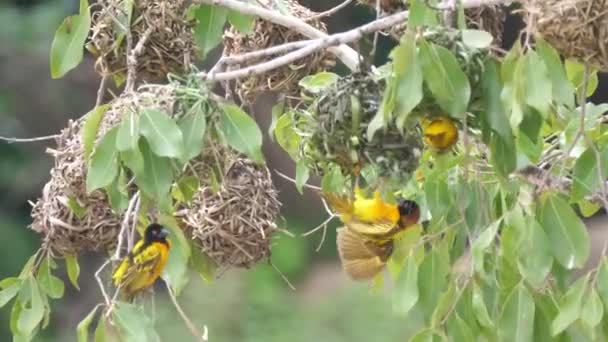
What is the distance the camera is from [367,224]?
2.88 meters

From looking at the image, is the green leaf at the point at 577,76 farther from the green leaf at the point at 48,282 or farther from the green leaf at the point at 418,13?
the green leaf at the point at 48,282

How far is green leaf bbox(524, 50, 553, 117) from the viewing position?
2.08 meters

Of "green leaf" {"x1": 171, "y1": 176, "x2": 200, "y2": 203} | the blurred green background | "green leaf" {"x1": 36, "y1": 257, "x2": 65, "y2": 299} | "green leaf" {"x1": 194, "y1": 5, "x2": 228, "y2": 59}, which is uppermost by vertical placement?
"green leaf" {"x1": 194, "y1": 5, "x2": 228, "y2": 59}

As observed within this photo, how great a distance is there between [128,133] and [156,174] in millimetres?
93

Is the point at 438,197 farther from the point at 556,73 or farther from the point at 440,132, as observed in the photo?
the point at 556,73

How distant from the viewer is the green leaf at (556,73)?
2.13 m

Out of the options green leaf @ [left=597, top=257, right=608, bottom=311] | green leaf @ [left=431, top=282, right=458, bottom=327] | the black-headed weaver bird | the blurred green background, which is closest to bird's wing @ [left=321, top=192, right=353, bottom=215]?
the black-headed weaver bird

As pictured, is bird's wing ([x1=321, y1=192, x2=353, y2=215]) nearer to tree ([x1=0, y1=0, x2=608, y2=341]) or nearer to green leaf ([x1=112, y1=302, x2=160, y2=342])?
tree ([x1=0, y1=0, x2=608, y2=341])

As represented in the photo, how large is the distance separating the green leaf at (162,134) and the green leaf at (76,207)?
0.59 metres

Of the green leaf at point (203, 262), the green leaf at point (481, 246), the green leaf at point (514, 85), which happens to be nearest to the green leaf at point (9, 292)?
the green leaf at point (203, 262)

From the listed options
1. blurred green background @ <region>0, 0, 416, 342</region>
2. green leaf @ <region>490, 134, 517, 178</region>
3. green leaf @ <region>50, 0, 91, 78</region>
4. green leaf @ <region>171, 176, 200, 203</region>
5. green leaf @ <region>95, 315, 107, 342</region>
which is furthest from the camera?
blurred green background @ <region>0, 0, 416, 342</region>

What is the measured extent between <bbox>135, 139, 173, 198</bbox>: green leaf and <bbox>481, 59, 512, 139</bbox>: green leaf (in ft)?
1.74

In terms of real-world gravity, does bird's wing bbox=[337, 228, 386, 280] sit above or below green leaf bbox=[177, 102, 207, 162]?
below

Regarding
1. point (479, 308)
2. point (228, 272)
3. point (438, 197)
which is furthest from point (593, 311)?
point (228, 272)
